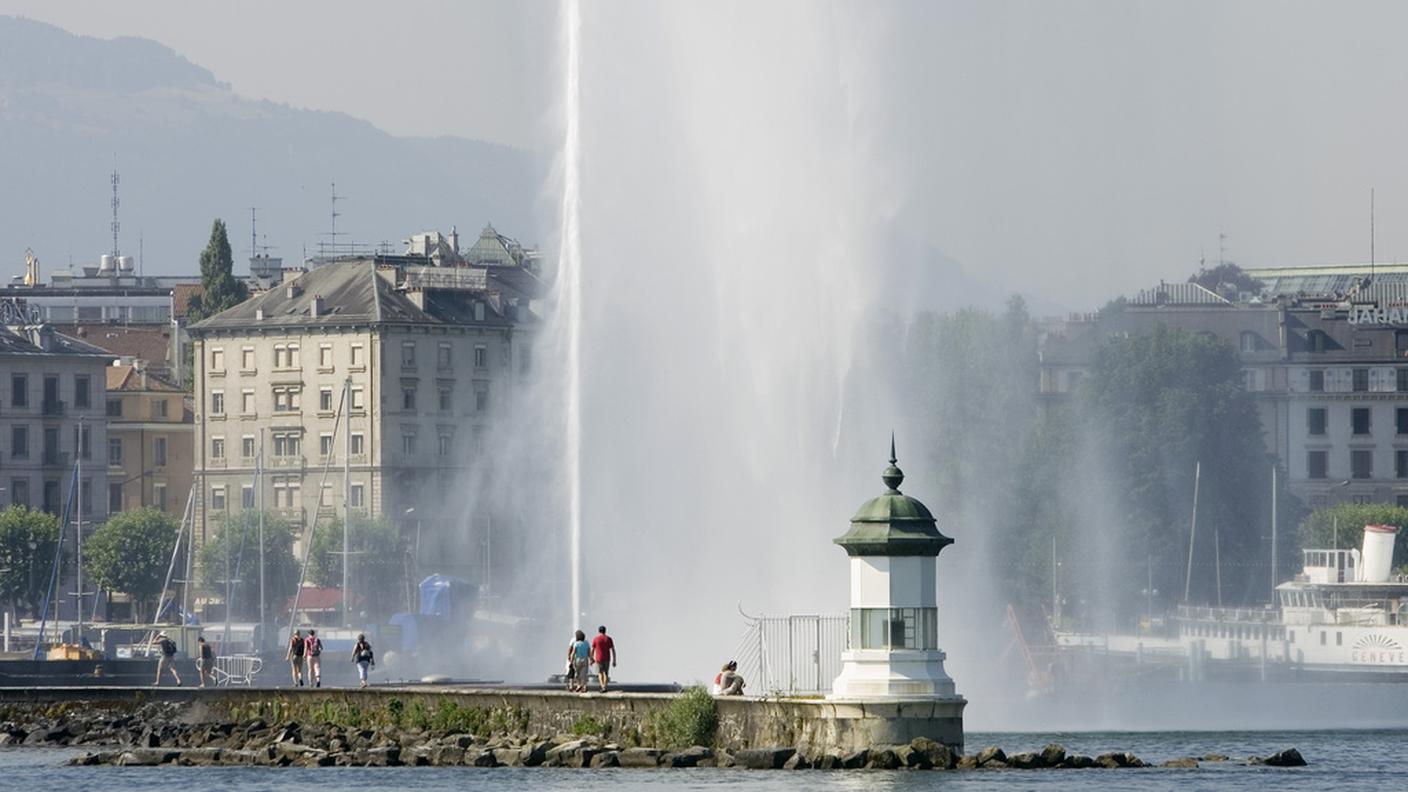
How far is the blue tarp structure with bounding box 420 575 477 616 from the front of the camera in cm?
10606

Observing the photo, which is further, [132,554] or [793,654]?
[132,554]

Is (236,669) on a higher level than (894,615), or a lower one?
lower

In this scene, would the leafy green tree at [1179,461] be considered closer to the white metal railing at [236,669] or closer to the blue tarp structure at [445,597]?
the blue tarp structure at [445,597]

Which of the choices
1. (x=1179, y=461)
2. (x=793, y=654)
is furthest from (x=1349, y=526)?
(x=793, y=654)

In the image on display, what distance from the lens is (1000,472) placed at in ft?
353

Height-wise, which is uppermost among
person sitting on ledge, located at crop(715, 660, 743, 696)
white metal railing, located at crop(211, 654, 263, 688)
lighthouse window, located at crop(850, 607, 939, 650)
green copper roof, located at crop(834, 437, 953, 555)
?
green copper roof, located at crop(834, 437, 953, 555)

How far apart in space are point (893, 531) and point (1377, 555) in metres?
53.2

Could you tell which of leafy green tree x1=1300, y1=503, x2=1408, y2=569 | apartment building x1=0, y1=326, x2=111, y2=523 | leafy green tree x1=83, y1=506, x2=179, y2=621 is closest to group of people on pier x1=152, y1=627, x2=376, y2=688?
leafy green tree x1=83, y1=506, x2=179, y2=621

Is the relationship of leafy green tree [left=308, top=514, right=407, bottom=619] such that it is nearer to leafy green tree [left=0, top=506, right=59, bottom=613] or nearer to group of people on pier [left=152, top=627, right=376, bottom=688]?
leafy green tree [left=0, top=506, right=59, bottom=613]

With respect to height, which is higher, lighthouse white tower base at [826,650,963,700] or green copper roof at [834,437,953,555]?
green copper roof at [834,437,953,555]

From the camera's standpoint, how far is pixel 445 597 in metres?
107

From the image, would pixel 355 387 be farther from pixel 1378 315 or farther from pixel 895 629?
pixel 895 629

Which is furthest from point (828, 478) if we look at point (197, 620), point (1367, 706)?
point (197, 620)

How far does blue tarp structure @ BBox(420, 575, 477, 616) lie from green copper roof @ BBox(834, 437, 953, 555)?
61769 millimetres
